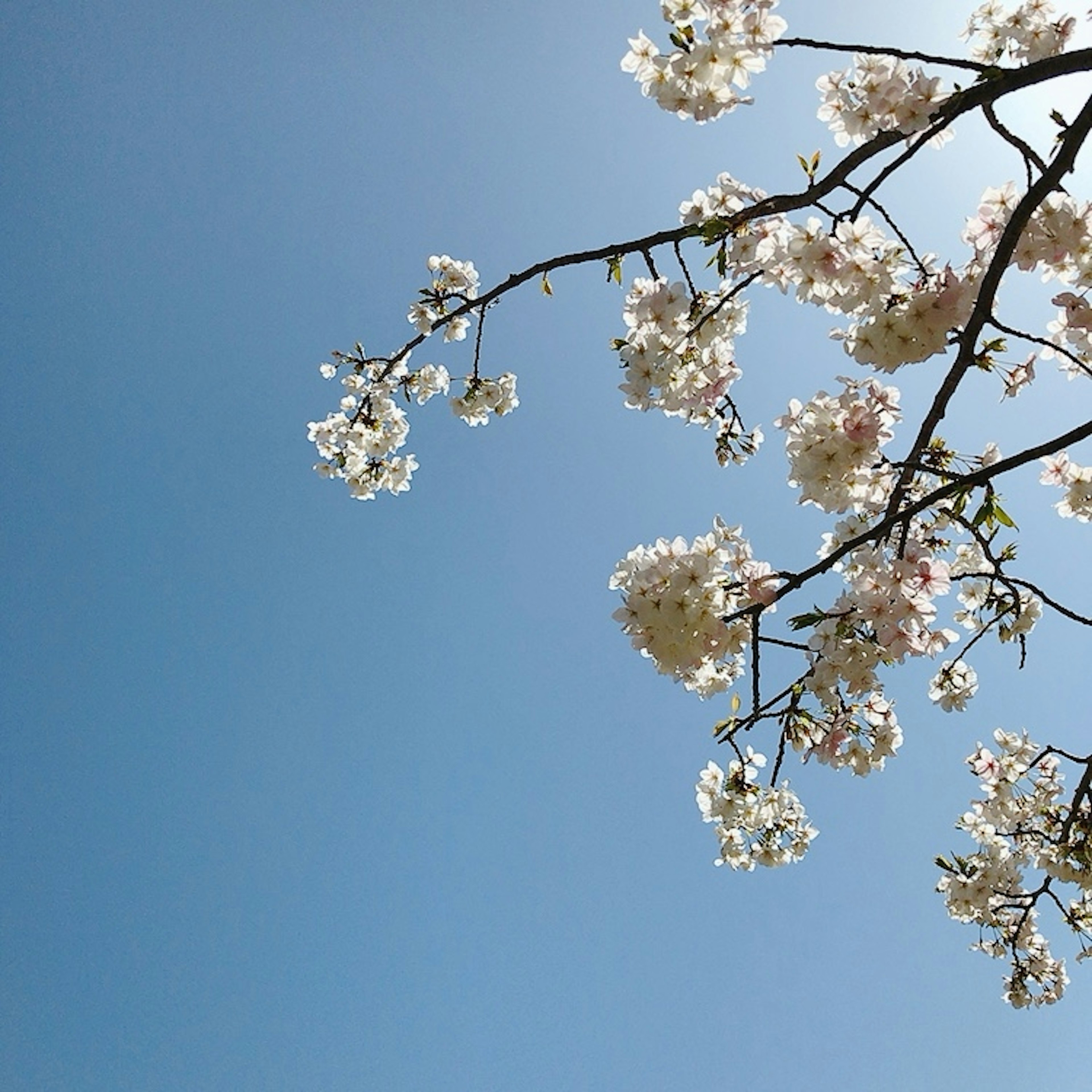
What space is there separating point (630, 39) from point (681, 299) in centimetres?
116

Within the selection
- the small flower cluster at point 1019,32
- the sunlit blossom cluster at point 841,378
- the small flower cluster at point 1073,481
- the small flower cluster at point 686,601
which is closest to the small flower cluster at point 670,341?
the sunlit blossom cluster at point 841,378

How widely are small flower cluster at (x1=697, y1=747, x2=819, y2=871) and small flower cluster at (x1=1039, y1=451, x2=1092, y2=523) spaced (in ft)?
8.92

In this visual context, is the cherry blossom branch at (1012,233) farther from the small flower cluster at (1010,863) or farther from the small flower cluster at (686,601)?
the small flower cluster at (1010,863)

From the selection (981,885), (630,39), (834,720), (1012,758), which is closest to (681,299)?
(630,39)

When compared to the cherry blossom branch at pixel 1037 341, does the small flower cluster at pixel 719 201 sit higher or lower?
higher

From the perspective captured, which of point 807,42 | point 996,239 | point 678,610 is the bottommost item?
point 678,610

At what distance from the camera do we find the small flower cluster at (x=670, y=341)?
399 cm

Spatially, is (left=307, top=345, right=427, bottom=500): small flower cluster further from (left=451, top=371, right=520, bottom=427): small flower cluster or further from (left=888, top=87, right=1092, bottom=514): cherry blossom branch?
(left=888, top=87, right=1092, bottom=514): cherry blossom branch

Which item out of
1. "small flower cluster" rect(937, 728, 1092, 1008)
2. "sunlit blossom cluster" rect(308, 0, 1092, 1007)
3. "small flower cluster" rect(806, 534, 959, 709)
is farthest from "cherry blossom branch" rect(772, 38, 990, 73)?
"small flower cluster" rect(937, 728, 1092, 1008)

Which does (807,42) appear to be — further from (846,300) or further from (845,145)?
(846,300)

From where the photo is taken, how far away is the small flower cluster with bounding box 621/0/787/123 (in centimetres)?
329

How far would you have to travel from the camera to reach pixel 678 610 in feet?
10.2

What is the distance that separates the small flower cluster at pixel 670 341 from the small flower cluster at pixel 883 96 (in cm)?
91

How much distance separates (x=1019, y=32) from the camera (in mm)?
4113
